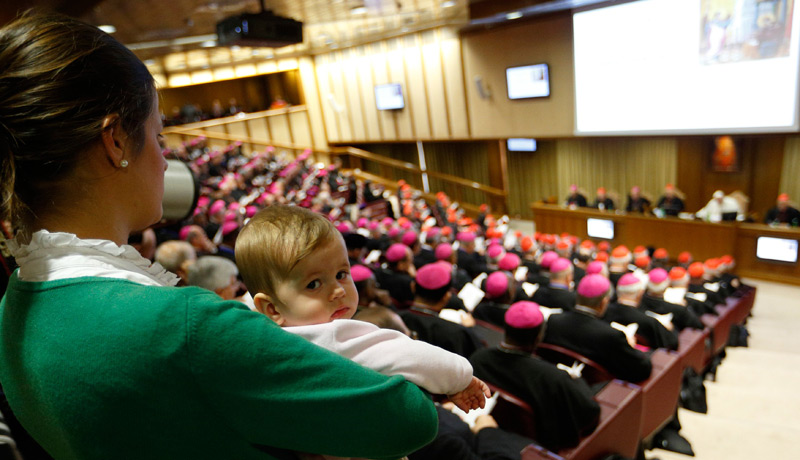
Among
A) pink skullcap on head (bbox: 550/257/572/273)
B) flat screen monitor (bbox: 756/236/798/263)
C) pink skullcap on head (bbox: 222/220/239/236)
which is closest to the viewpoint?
pink skullcap on head (bbox: 550/257/572/273)

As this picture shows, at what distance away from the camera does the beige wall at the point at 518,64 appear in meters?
9.62

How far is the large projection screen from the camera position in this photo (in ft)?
22.8

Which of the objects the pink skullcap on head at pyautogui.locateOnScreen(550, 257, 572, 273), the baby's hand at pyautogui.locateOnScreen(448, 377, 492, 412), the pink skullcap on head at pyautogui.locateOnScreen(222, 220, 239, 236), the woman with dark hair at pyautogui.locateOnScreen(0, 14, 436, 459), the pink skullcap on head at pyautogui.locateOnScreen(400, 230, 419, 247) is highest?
the woman with dark hair at pyautogui.locateOnScreen(0, 14, 436, 459)

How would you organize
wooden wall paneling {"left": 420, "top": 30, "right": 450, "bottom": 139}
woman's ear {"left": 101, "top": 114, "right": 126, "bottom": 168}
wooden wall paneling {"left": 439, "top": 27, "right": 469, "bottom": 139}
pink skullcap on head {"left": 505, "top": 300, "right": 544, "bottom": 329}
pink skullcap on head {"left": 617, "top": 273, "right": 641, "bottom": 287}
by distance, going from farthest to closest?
1. wooden wall paneling {"left": 420, "top": 30, "right": 450, "bottom": 139}
2. wooden wall paneling {"left": 439, "top": 27, "right": 469, "bottom": 139}
3. pink skullcap on head {"left": 617, "top": 273, "right": 641, "bottom": 287}
4. pink skullcap on head {"left": 505, "top": 300, "right": 544, "bottom": 329}
5. woman's ear {"left": 101, "top": 114, "right": 126, "bottom": 168}

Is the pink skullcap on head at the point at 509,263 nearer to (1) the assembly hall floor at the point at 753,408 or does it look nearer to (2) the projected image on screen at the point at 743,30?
(1) the assembly hall floor at the point at 753,408

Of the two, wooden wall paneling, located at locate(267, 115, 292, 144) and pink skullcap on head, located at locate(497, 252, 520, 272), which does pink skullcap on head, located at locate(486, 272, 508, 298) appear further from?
wooden wall paneling, located at locate(267, 115, 292, 144)

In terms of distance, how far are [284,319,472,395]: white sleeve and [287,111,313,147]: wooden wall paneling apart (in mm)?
16319

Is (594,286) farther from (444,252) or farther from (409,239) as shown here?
(409,239)

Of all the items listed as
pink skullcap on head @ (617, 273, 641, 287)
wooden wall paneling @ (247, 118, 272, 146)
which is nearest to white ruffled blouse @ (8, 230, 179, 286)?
pink skullcap on head @ (617, 273, 641, 287)

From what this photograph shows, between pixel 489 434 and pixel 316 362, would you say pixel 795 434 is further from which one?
pixel 316 362

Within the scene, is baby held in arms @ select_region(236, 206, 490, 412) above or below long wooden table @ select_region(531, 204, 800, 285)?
above

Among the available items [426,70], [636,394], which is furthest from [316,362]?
[426,70]

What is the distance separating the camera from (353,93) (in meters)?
15.1

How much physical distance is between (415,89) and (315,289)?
12904 millimetres
